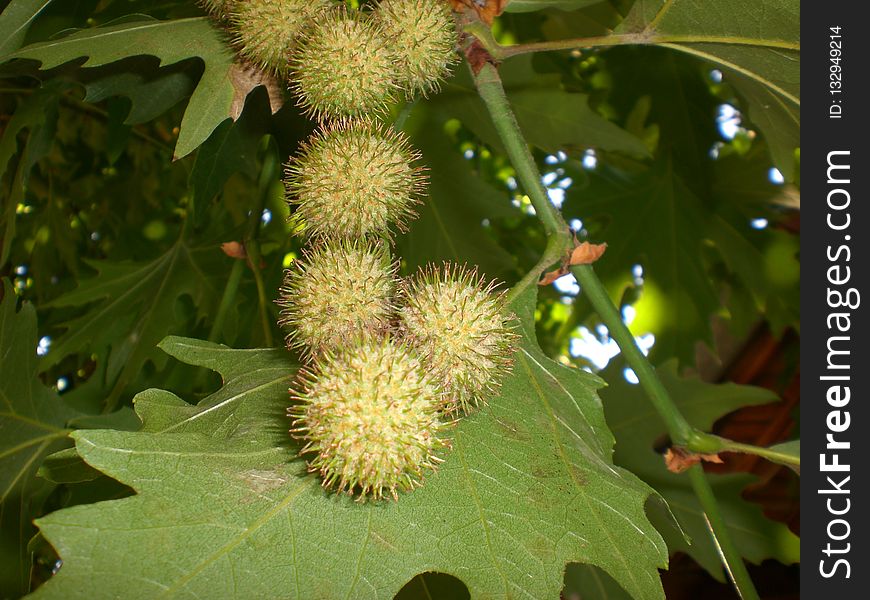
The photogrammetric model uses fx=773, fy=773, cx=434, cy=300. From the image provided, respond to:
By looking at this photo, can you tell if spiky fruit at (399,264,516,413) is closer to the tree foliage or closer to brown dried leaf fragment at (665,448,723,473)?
the tree foliage

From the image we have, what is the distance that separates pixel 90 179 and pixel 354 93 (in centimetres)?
221

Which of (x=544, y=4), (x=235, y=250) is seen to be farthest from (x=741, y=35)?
(x=235, y=250)

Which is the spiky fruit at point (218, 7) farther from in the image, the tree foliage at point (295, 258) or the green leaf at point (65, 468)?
the green leaf at point (65, 468)

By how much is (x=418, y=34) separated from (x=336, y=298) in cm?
48

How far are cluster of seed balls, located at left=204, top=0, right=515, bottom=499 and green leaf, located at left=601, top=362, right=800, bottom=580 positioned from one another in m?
→ 1.29

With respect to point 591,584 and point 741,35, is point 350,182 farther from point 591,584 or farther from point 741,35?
point 591,584

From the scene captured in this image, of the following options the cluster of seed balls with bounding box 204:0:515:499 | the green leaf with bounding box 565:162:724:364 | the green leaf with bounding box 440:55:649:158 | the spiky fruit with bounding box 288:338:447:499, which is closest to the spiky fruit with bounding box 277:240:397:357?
the cluster of seed balls with bounding box 204:0:515:499

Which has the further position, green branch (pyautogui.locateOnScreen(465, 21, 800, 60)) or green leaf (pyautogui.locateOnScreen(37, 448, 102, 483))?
green branch (pyautogui.locateOnScreen(465, 21, 800, 60))

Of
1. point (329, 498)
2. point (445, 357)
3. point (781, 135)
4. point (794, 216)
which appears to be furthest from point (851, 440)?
point (794, 216)

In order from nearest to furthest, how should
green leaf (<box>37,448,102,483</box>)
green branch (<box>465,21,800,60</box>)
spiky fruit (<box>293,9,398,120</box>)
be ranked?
green leaf (<box>37,448,102,483</box>) < spiky fruit (<box>293,9,398,120</box>) < green branch (<box>465,21,800,60</box>)

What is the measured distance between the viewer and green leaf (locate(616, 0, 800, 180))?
142 cm

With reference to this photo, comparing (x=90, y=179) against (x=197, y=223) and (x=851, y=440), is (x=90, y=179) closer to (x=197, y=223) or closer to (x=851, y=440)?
(x=197, y=223)

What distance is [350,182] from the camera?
4.11ft

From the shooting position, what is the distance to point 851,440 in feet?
5.03
